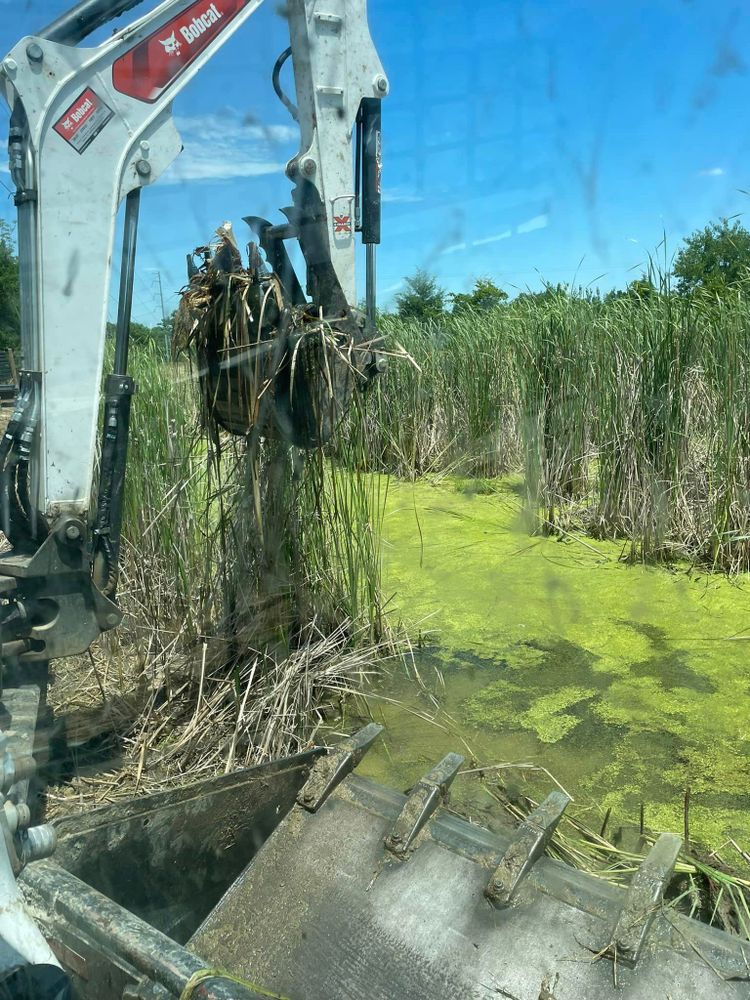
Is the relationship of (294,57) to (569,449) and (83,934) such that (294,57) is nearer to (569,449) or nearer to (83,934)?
(83,934)

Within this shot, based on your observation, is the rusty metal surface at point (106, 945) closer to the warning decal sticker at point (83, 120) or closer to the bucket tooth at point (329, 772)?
the bucket tooth at point (329, 772)

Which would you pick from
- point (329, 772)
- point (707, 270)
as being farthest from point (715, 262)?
point (329, 772)

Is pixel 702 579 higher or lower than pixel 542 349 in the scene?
lower

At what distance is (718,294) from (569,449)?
1.16 m

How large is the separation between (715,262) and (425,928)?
3.50 meters

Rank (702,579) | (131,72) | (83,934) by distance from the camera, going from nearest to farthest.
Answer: (83,934), (131,72), (702,579)

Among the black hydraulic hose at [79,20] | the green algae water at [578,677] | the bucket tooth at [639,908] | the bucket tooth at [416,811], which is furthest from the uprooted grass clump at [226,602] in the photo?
the bucket tooth at [639,908]

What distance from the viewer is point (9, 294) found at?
2236mm

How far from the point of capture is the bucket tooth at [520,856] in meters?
1.68

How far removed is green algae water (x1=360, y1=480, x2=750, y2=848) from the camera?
249 cm

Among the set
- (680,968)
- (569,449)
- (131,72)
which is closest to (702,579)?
(569,449)

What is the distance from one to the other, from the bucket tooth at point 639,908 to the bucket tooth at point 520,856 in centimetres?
19

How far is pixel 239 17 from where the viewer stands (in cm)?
224

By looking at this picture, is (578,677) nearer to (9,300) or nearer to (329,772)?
(329,772)
